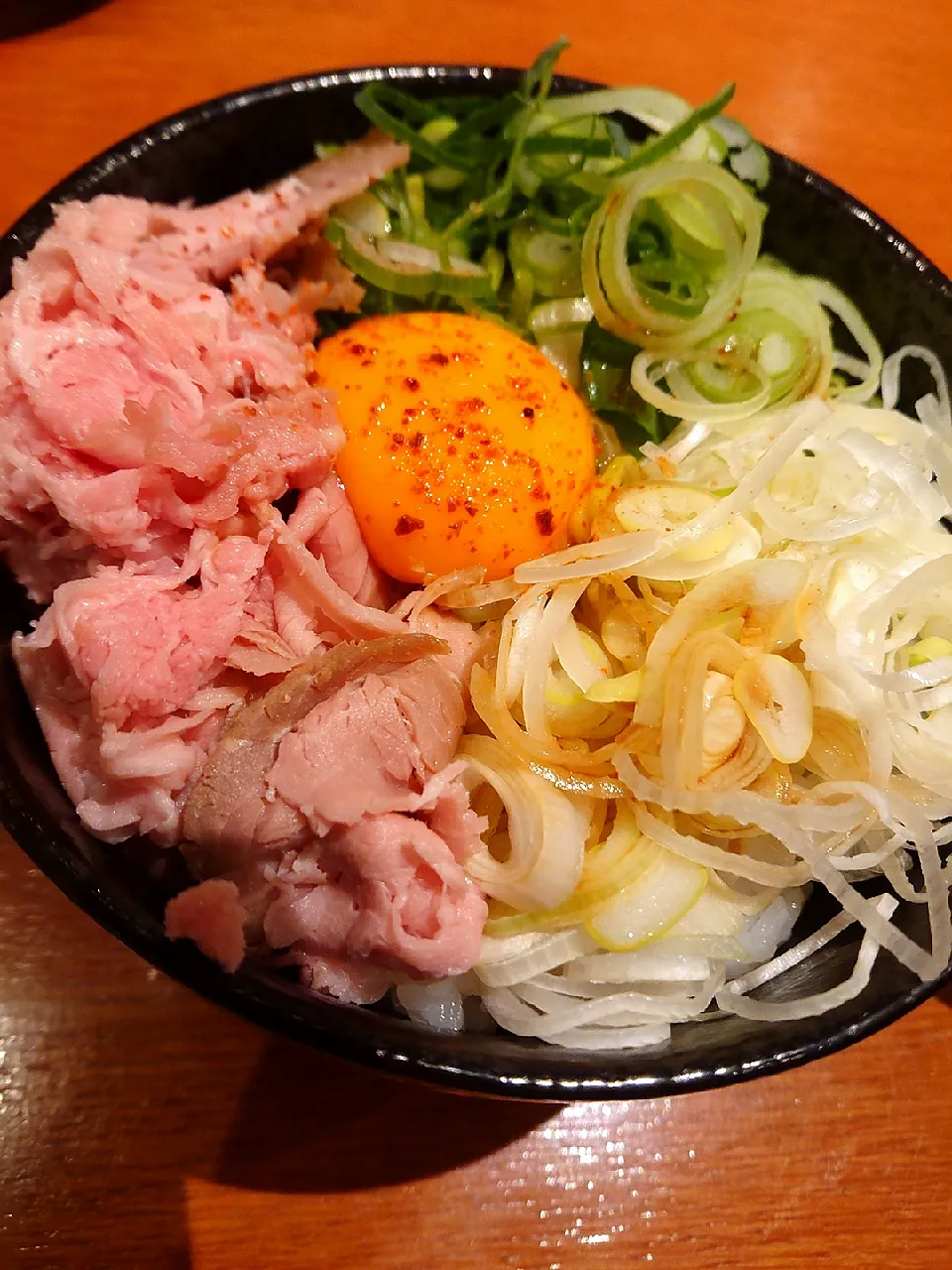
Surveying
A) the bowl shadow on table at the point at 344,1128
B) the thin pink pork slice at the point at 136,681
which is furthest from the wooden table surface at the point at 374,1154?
the thin pink pork slice at the point at 136,681

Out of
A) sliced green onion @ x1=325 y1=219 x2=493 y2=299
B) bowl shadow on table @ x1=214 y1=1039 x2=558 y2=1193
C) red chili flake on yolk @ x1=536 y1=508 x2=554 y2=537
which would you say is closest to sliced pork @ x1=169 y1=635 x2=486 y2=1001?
bowl shadow on table @ x1=214 y1=1039 x2=558 y2=1193

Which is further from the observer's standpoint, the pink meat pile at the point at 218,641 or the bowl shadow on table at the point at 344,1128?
the bowl shadow on table at the point at 344,1128

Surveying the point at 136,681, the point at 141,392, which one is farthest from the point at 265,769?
the point at 141,392

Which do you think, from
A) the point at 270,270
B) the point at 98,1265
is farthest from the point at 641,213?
the point at 98,1265

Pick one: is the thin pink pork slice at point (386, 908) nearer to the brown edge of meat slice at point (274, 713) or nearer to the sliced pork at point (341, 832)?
the sliced pork at point (341, 832)

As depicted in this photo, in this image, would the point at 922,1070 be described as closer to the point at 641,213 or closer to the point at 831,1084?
the point at 831,1084

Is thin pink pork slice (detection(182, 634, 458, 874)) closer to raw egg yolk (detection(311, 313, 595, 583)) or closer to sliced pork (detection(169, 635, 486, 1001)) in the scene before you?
sliced pork (detection(169, 635, 486, 1001))

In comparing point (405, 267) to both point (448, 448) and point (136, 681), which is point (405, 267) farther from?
point (136, 681)

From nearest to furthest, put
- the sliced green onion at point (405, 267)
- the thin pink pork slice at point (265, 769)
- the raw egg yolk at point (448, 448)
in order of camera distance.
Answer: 1. the thin pink pork slice at point (265, 769)
2. the raw egg yolk at point (448, 448)
3. the sliced green onion at point (405, 267)
